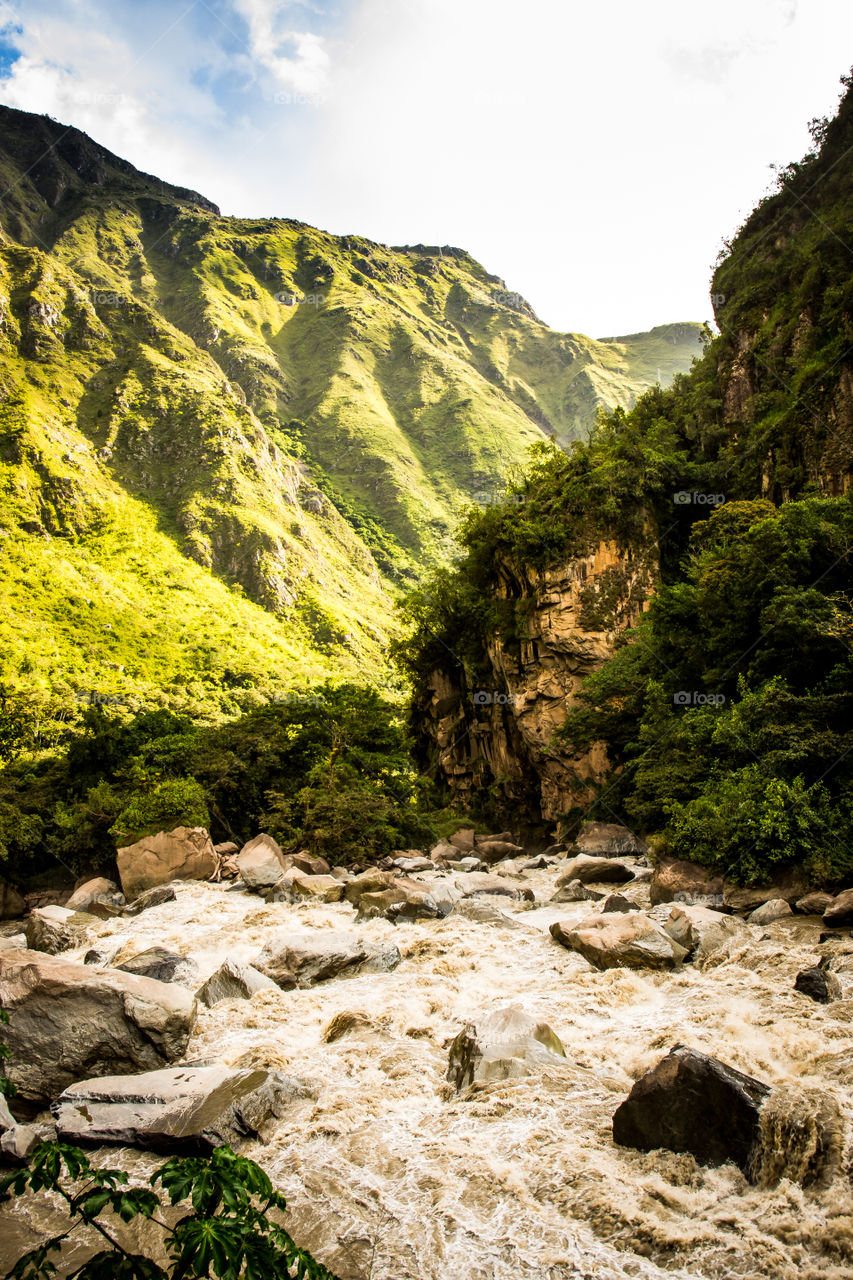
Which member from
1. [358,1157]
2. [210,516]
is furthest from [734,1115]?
[210,516]

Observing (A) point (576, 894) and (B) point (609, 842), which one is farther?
(B) point (609, 842)

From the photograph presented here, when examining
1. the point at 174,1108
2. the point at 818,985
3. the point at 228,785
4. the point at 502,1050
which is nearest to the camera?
the point at 174,1108

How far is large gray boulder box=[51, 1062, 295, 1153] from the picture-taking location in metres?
5.10

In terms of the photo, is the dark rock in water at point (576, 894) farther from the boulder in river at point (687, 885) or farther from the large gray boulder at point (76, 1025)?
the large gray boulder at point (76, 1025)

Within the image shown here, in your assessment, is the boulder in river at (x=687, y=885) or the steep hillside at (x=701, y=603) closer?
the boulder in river at (x=687, y=885)

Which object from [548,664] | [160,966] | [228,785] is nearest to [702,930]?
[160,966]

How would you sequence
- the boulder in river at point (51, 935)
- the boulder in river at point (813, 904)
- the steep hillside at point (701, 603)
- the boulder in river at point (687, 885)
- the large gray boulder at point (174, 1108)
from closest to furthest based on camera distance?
the large gray boulder at point (174, 1108) < the boulder in river at point (813, 904) < the boulder in river at point (51, 935) < the boulder in river at point (687, 885) < the steep hillside at point (701, 603)

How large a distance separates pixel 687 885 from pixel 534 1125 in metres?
8.39

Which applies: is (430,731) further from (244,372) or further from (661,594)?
(244,372)

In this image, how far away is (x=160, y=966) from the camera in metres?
9.55

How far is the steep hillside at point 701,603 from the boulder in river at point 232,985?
881 cm

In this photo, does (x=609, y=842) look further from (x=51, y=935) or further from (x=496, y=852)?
(x=51, y=935)

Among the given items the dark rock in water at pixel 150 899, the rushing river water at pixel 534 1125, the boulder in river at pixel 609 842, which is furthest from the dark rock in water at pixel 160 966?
the boulder in river at pixel 609 842

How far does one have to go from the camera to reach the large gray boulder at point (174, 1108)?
5098mm
